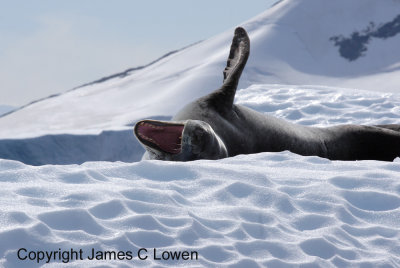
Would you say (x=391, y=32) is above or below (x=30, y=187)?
above

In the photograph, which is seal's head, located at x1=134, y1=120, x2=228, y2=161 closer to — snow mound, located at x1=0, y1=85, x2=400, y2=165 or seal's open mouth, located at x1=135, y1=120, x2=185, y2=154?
seal's open mouth, located at x1=135, y1=120, x2=185, y2=154

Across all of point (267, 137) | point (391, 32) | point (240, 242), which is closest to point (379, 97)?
point (267, 137)

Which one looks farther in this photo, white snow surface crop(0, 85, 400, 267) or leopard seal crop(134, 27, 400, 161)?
leopard seal crop(134, 27, 400, 161)

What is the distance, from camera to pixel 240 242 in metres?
2.53

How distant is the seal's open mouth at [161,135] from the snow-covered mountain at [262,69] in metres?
7.48

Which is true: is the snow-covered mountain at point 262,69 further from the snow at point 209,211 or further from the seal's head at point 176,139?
the snow at point 209,211

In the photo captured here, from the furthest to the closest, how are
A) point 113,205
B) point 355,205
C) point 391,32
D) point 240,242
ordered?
point 391,32 < point 355,205 < point 113,205 < point 240,242

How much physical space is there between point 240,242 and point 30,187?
3.51 feet


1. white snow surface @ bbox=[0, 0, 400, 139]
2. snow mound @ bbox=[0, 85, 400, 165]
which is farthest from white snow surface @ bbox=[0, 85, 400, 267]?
white snow surface @ bbox=[0, 0, 400, 139]

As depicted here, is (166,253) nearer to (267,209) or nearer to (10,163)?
(267,209)

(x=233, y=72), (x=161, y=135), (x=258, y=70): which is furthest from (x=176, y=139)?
(x=258, y=70)

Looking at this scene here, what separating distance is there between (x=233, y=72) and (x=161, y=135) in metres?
1.41

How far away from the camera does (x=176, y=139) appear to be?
3811 millimetres

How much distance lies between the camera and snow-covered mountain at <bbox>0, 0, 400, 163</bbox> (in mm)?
13867
